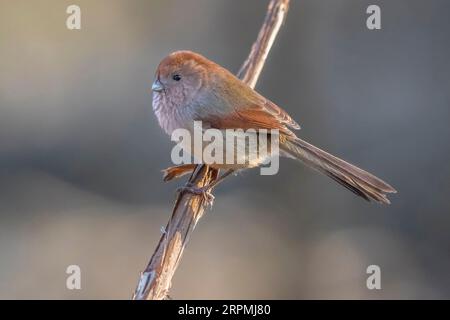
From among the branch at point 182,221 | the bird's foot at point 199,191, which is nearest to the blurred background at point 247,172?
the branch at point 182,221

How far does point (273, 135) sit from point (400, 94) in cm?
352

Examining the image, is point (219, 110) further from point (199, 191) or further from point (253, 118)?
point (199, 191)

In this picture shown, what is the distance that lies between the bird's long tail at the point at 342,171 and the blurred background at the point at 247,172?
264 centimetres

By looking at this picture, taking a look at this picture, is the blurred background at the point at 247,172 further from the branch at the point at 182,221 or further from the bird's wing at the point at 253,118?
the bird's wing at the point at 253,118

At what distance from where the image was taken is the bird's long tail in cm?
469

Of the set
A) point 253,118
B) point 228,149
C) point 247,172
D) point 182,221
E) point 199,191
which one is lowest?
point 182,221

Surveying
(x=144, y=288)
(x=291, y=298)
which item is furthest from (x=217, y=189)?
(x=144, y=288)

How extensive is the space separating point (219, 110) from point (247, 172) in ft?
9.82

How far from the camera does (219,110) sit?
4.81m

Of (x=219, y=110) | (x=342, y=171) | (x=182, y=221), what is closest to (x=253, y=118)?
(x=219, y=110)

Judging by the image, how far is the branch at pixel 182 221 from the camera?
339cm

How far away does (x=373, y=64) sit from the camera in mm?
8086

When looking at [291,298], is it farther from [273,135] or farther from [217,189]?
[273,135]

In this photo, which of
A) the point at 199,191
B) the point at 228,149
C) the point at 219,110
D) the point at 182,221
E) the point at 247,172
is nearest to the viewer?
the point at 182,221
